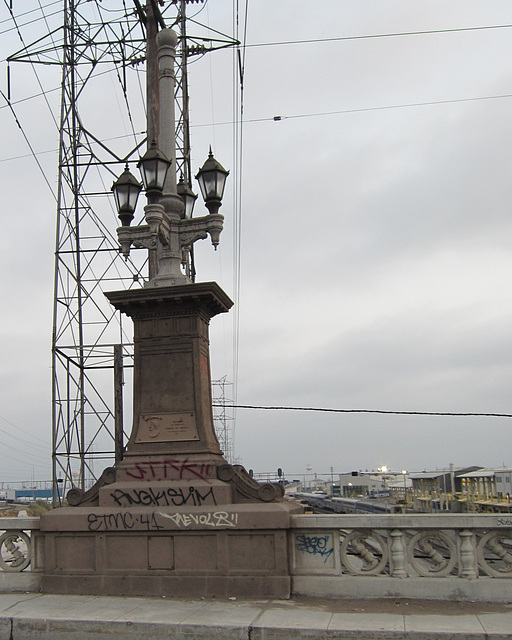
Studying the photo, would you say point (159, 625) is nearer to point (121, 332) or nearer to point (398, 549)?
point (398, 549)

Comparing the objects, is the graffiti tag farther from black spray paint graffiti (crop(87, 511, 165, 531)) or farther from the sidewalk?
the sidewalk

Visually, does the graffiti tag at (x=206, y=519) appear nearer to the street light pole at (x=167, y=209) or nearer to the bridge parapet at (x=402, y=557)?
the bridge parapet at (x=402, y=557)

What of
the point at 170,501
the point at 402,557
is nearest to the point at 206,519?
the point at 170,501

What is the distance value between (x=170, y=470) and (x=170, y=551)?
102 cm

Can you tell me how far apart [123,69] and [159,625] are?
25.1m

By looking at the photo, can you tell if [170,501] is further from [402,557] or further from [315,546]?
[402,557]

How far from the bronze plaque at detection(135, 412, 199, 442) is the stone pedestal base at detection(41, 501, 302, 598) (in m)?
0.95

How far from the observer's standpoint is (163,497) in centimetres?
881

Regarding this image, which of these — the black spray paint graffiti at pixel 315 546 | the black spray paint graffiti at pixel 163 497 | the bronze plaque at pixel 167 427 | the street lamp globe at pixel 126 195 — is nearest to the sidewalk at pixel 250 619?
the black spray paint graffiti at pixel 315 546

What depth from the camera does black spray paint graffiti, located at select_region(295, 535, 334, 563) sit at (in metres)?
8.40

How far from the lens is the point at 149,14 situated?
11.6 meters

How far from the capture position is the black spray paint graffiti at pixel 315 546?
8.40 metres

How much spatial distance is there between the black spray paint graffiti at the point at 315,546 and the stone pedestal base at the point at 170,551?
30 cm

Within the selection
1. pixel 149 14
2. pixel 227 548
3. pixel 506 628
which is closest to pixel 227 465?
pixel 227 548
